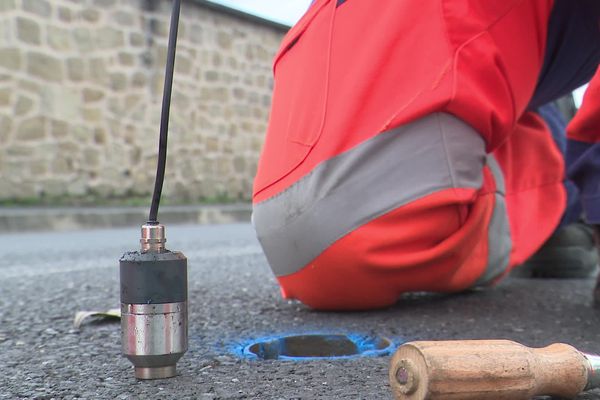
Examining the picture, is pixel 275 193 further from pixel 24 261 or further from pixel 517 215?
pixel 24 261

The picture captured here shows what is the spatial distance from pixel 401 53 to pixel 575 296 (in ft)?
1.96

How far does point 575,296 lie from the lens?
4.12ft

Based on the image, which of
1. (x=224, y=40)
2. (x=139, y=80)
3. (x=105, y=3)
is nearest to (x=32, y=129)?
(x=139, y=80)

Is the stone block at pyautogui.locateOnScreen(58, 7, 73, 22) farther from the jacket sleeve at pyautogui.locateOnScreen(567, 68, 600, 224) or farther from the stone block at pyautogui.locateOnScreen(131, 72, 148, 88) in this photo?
the jacket sleeve at pyautogui.locateOnScreen(567, 68, 600, 224)

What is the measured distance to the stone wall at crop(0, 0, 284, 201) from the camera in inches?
194

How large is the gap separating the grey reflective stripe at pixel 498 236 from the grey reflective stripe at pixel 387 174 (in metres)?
0.17

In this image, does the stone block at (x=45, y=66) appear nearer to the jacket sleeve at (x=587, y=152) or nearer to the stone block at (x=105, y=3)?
the stone block at (x=105, y=3)

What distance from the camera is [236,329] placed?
3.30 ft

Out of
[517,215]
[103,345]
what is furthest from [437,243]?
[103,345]

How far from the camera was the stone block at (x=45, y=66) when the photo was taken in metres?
5.00

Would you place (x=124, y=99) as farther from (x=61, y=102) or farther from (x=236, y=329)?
(x=236, y=329)

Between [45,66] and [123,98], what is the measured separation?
69 centimetres

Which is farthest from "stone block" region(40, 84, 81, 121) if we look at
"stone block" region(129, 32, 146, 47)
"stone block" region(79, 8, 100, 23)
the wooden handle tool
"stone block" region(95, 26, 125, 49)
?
the wooden handle tool

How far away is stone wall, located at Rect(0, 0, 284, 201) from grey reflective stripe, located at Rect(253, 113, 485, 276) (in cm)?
432
